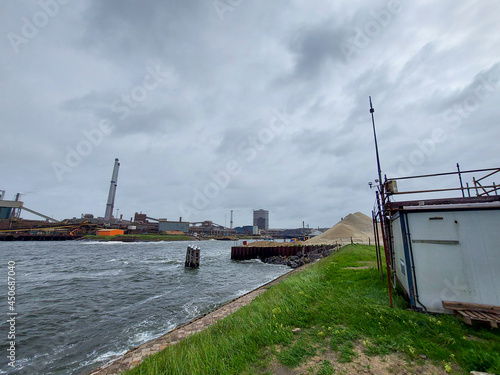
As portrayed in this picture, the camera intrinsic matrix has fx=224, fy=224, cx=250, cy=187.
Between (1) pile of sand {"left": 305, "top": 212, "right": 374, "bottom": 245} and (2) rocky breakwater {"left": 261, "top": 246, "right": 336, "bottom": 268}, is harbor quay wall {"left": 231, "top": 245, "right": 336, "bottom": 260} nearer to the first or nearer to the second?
(2) rocky breakwater {"left": 261, "top": 246, "right": 336, "bottom": 268}

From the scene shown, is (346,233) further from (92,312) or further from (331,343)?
(331,343)

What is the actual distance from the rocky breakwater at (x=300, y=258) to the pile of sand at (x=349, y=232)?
14.6 meters

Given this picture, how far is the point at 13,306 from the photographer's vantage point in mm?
13641

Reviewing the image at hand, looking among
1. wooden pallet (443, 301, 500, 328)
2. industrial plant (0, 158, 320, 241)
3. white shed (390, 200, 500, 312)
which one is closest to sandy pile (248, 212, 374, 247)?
white shed (390, 200, 500, 312)

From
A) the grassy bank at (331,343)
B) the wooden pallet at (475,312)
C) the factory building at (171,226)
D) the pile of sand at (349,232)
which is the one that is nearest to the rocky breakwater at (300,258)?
the pile of sand at (349,232)

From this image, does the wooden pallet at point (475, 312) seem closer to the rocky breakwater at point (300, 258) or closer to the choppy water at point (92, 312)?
the choppy water at point (92, 312)

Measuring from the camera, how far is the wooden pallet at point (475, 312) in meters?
5.61

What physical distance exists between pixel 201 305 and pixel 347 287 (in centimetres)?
949

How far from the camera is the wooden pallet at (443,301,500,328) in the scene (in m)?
5.61

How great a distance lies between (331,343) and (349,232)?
61.4 meters

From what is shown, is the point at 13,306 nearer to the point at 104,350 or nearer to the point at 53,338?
the point at 53,338

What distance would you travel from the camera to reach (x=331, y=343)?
17.8 feet

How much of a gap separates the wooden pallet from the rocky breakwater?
29.6 metres

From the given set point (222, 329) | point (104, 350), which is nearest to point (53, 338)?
point (104, 350)
